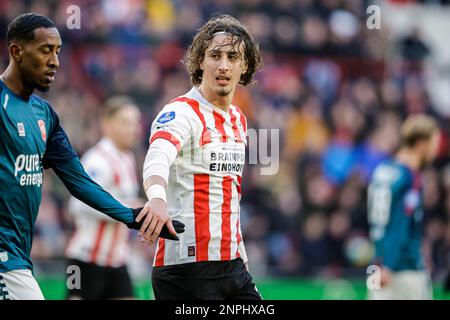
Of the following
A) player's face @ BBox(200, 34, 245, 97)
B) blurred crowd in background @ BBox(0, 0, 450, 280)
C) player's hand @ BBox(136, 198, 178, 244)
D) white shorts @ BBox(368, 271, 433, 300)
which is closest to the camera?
player's hand @ BBox(136, 198, 178, 244)

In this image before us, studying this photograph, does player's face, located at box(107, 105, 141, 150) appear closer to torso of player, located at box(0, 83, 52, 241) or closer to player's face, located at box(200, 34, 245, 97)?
player's face, located at box(200, 34, 245, 97)

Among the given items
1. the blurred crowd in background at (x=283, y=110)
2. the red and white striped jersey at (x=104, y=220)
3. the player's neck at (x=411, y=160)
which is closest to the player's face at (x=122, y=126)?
the red and white striped jersey at (x=104, y=220)

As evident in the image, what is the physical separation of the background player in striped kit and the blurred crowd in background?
5.22m

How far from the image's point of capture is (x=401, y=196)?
29.3 ft

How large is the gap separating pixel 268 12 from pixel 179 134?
12.5 m

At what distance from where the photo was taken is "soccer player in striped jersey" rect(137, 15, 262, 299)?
5543 mm

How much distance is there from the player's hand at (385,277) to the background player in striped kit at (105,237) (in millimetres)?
2383

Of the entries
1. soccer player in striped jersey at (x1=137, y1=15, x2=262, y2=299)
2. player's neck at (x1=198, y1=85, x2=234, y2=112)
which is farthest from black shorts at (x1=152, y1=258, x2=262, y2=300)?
player's neck at (x1=198, y1=85, x2=234, y2=112)

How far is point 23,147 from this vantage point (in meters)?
5.23

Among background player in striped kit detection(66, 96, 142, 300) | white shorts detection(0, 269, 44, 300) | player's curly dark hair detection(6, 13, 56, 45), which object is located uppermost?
player's curly dark hair detection(6, 13, 56, 45)

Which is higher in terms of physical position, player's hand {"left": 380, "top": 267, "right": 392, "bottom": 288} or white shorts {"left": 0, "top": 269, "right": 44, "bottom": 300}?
player's hand {"left": 380, "top": 267, "right": 392, "bottom": 288}

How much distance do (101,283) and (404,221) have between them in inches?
115

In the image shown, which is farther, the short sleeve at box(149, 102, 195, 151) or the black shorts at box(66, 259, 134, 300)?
the black shorts at box(66, 259, 134, 300)

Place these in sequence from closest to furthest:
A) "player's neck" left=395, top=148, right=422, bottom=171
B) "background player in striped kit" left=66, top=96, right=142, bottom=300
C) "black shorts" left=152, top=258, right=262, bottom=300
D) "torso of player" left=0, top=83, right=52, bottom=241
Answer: "torso of player" left=0, top=83, right=52, bottom=241 → "black shorts" left=152, top=258, right=262, bottom=300 → "background player in striped kit" left=66, top=96, right=142, bottom=300 → "player's neck" left=395, top=148, right=422, bottom=171
